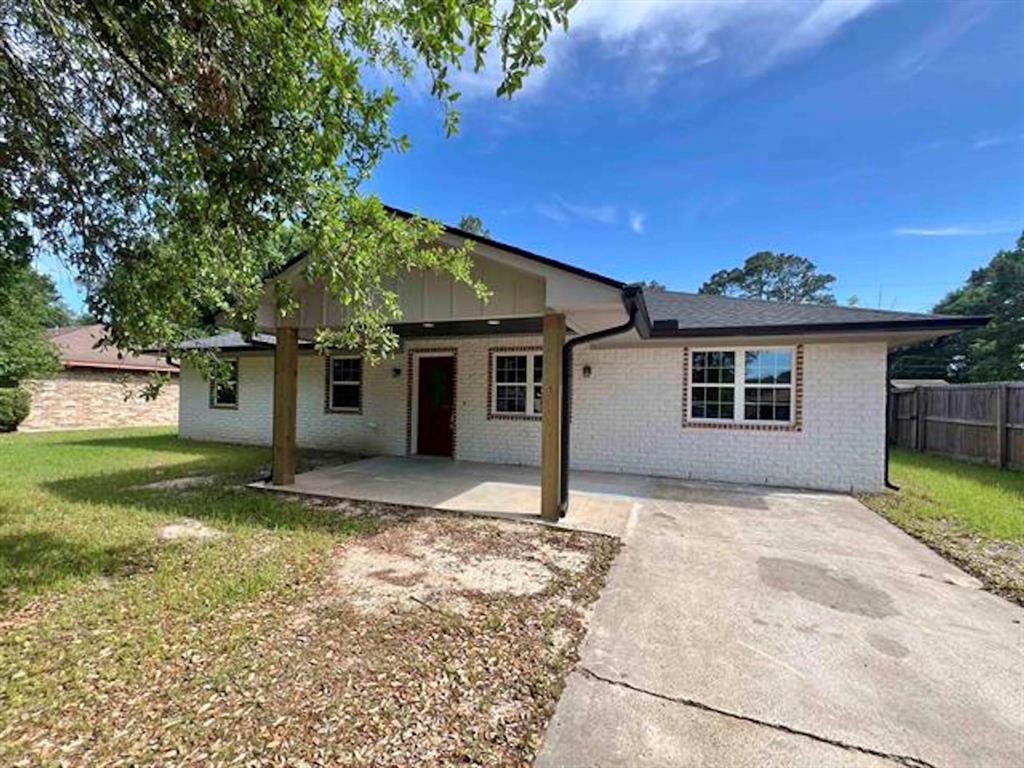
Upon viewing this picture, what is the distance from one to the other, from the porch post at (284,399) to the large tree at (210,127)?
3001mm

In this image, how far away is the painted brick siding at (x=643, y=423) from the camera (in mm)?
8250

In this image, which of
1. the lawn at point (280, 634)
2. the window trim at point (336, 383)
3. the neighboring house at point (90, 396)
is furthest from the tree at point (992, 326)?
the neighboring house at point (90, 396)

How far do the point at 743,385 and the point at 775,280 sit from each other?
53628 millimetres

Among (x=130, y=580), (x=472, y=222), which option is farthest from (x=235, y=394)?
(x=472, y=222)

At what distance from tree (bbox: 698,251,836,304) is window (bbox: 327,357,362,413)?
49.8 meters

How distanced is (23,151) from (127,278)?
43.6 inches

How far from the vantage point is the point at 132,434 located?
15.5 meters

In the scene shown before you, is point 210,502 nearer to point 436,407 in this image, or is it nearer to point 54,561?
point 54,561

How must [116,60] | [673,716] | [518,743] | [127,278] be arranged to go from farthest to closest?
[127,278], [116,60], [673,716], [518,743]

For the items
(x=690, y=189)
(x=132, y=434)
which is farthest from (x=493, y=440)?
(x=132, y=434)

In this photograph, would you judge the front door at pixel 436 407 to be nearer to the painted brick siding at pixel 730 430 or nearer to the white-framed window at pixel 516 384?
the white-framed window at pixel 516 384

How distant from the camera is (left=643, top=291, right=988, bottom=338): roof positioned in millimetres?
7289

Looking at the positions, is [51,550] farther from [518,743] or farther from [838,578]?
[838,578]

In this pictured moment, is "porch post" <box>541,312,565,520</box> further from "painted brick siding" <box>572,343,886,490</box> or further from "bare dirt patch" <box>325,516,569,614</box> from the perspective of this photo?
"painted brick siding" <box>572,343,886,490</box>
